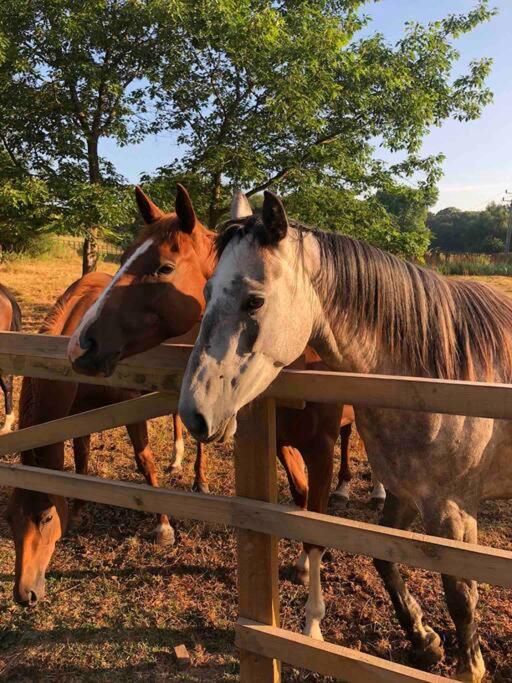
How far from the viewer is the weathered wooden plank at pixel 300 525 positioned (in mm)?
1436

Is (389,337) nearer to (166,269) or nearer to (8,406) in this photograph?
(166,269)

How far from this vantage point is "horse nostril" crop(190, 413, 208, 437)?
58.9 inches

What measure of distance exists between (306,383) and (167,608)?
6.79 ft

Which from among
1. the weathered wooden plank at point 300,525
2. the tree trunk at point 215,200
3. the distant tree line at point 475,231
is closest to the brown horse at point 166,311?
the weathered wooden plank at point 300,525

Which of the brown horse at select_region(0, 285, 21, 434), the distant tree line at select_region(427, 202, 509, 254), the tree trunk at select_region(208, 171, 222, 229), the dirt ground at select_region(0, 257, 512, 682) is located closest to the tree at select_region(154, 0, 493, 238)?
the tree trunk at select_region(208, 171, 222, 229)

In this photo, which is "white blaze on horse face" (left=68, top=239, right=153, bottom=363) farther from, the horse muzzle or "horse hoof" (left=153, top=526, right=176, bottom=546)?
"horse hoof" (left=153, top=526, right=176, bottom=546)

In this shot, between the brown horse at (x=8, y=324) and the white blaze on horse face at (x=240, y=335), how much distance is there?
5.08 metres

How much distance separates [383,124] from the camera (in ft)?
28.6

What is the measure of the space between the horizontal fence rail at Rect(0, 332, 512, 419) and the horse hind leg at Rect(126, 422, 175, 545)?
1.59 metres

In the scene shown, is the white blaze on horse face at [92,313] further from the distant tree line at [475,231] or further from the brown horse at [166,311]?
the distant tree line at [475,231]

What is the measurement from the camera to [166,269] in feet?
7.97

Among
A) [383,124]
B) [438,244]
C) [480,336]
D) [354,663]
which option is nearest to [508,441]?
[480,336]

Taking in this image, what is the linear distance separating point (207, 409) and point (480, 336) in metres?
1.28

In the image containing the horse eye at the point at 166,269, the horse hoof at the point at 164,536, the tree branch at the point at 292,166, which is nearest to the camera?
the horse eye at the point at 166,269
